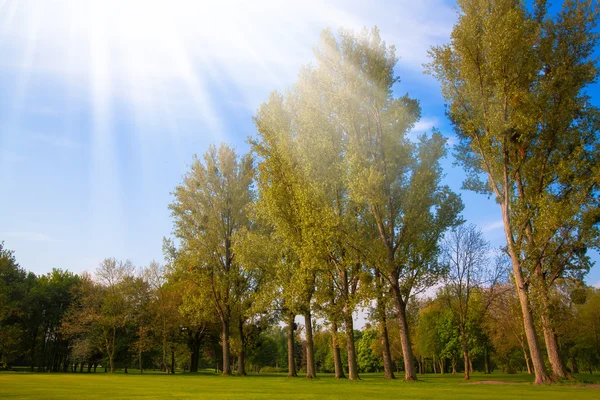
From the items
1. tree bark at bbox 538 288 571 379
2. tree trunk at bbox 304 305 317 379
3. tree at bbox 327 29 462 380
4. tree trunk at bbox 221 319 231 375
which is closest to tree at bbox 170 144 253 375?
tree trunk at bbox 221 319 231 375

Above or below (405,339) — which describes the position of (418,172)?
above

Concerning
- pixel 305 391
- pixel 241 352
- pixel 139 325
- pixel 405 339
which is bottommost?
pixel 305 391

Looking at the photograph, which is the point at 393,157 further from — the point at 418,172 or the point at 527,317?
the point at 527,317

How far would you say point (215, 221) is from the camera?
127ft

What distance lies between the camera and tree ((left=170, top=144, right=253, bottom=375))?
127 feet

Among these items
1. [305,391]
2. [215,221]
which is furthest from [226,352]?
[305,391]

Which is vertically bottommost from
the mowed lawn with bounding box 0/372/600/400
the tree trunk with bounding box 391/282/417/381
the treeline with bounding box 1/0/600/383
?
the mowed lawn with bounding box 0/372/600/400

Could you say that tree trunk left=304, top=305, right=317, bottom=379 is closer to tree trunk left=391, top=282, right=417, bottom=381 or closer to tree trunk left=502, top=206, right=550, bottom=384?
tree trunk left=391, top=282, right=417, bottom=381

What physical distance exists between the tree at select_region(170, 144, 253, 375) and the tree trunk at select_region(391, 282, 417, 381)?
18.2 m

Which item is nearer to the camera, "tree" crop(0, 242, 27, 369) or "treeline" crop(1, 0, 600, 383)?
"treeline" crop(1, 0, 600, 383)

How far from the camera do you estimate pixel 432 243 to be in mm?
26500

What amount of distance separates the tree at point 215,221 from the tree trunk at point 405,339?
18.2 m

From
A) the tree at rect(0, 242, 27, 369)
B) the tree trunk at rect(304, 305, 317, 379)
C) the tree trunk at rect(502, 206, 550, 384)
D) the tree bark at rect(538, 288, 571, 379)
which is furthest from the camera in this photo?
the tree at rect(0, 242, 27, 369)

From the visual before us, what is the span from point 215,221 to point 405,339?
2175 cm
